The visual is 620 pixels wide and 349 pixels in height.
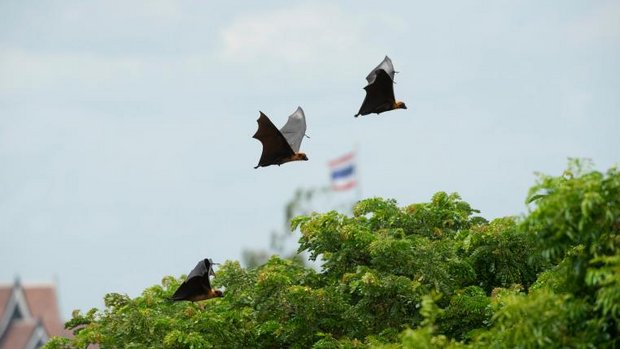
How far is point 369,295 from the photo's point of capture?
14.9 metres

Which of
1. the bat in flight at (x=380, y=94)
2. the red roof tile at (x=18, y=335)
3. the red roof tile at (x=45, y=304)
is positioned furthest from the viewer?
the red roof tile at (x=45, y=304)

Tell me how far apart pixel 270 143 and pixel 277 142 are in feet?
0.31

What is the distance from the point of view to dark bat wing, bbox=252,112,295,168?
14.0 meters

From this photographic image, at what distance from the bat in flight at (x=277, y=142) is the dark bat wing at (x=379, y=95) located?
0.93 metres

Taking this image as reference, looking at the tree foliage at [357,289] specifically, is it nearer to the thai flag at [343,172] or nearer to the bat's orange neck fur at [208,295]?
the bat's orange neck fur at [208,295]

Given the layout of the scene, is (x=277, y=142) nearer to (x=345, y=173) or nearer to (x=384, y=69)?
(x=384, y=69)

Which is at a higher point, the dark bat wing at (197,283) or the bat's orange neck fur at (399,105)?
the bat's orange neck fur at (399,105)

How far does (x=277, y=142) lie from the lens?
560 inches

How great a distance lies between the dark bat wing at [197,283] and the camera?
13781mm

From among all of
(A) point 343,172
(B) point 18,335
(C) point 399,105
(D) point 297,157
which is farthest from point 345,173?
(D) point 297,157

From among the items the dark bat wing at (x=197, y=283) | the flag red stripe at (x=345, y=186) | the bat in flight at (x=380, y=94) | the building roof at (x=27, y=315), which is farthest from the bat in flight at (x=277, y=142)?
the building roof at (x=27, y=315)

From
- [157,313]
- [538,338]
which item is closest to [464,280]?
[157,313]

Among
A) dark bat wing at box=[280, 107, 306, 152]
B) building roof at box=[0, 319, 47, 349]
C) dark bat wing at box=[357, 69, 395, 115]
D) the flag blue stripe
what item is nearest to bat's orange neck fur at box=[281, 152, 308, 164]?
dark bat wing at box=[280, 107, 306, 152]

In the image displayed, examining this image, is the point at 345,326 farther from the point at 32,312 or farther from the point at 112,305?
the point at 32,312
